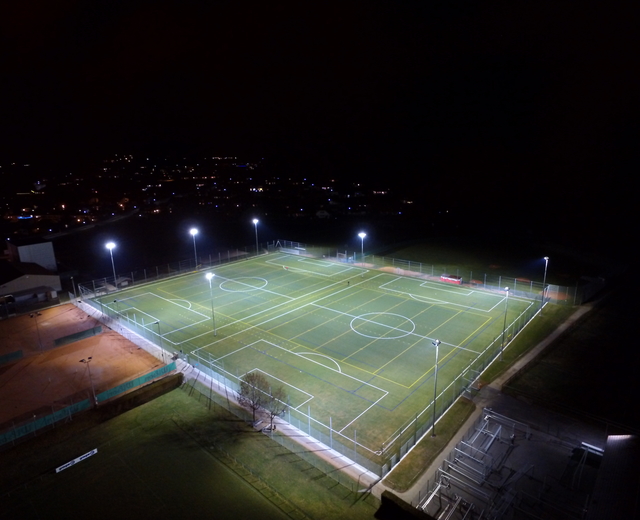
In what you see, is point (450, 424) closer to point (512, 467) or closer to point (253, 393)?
point (512, 467)

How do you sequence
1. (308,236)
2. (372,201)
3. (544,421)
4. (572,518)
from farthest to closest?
1. (372,201)
2. (308,236)
3. (544,421)
4. (572,518)

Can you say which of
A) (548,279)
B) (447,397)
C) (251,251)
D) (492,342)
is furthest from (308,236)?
(447,397)

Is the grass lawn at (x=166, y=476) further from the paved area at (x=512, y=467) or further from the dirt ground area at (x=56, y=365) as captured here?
the dirt ground area at (x=56, y=365)

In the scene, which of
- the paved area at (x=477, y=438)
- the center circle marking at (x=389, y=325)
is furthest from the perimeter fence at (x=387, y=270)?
the center circle marking at (x=389, y=325)

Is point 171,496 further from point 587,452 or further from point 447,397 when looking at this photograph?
point 587,452

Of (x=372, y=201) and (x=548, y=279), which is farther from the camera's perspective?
(x=372, y=201)

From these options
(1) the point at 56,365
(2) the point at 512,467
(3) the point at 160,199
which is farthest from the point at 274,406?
(3) the point at 160,199
